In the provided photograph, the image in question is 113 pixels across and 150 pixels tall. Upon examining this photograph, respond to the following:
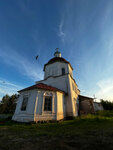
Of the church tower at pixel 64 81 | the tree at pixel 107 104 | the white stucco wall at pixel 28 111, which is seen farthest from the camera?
the tree at pixel 107 104

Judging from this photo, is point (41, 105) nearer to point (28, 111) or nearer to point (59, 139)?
point (28, 111)

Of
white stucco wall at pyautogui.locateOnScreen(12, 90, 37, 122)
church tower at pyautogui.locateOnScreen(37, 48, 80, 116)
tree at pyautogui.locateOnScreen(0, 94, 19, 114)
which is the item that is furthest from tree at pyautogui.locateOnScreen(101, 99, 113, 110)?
tree at pyautogui.locateOnScreen(0, 94, 19, 114)

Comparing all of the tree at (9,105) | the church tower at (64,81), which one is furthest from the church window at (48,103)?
the tree at (9,105)

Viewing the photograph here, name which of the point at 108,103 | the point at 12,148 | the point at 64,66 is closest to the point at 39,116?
the point at 12,148

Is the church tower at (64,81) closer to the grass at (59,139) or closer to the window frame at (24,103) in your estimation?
the window frame at (24,103)

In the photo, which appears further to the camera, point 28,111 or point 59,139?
point 28,111

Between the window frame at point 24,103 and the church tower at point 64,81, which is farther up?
the church tower at point 64,81

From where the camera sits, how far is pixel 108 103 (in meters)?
30.4

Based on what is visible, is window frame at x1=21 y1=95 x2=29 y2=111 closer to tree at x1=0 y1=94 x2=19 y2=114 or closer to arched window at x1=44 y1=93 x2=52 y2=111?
arched window at x1=44 y1=93 x2=52 y2=111

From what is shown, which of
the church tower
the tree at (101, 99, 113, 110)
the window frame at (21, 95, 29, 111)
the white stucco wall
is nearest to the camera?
the white stucco wall

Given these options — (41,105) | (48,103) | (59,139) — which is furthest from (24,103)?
(59,139)

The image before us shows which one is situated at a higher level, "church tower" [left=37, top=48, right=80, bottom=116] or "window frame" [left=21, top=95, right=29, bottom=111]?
"church tower" [left=37, top=48, right=80, bottom=116]

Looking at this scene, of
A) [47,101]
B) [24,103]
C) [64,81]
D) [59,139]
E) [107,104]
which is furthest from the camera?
[107,104]

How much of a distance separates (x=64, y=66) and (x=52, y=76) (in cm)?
424
